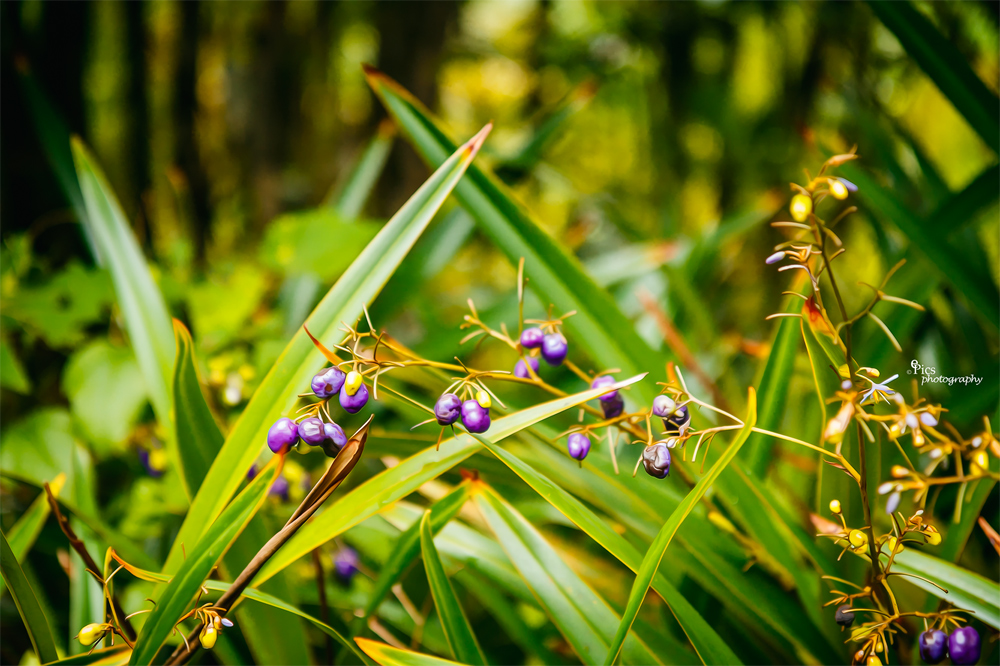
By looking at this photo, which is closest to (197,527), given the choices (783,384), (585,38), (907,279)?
(783,384)

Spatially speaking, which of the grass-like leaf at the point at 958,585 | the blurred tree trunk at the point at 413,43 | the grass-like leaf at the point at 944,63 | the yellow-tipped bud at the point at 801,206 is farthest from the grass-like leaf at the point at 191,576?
the blurred tree trunk at the point at 413,43

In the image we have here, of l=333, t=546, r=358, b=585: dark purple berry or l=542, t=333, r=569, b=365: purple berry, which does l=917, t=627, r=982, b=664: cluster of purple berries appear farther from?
l=333, t=546, r=358, b=585: dark purple berry

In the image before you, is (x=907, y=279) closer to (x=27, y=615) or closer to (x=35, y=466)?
(x=27, y=615)

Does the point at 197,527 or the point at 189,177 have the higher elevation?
the point at 189,177

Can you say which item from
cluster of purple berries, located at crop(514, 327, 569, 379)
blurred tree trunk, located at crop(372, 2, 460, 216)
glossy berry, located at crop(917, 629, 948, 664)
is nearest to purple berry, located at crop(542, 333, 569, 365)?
cluster of purple berries, located at crop(514, 327, 569, 379)

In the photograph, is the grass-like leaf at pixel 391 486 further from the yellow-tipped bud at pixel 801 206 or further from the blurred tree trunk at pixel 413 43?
the blurred tree trunk at pixel 413 43

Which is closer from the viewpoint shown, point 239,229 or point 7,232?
point 7,232
